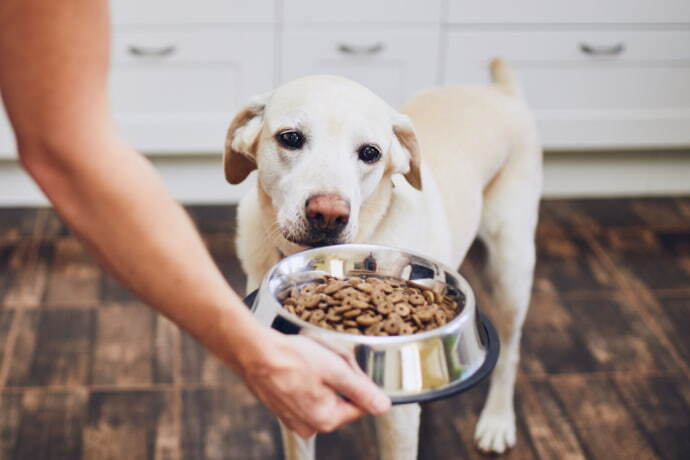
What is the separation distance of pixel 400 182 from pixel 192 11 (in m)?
1.47

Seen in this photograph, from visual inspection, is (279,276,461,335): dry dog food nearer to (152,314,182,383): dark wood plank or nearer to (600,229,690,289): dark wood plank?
(152,314,182,383): dark wood plank

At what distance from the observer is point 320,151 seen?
1.37m

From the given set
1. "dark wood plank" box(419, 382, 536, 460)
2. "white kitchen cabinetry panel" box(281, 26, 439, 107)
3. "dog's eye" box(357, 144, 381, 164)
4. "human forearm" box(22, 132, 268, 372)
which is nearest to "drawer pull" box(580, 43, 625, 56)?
"white kitchen cabinetry panel" box(281, 26, 439, 107)

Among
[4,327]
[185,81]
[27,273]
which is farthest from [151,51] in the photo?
[4,327]

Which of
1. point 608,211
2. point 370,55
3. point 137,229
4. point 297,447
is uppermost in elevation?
point 137,229

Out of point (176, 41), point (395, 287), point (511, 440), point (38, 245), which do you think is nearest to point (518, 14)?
point (176, 41)

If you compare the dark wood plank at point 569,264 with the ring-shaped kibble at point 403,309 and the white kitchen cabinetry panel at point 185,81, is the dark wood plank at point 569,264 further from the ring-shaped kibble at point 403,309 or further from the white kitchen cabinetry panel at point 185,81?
the ring-shaped kibble at point 403,309

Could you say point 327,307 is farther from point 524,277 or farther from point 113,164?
point 524,277

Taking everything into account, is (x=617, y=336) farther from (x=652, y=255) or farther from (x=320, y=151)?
(x=320, y=151)

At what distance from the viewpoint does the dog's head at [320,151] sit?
132 cm

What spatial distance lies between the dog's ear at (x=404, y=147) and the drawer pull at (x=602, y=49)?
5.60 ft

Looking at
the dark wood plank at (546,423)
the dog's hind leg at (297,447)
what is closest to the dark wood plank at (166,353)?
the dog's hind leg at (297,447)

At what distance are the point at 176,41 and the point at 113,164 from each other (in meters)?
2.15

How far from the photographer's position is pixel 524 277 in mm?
2020
